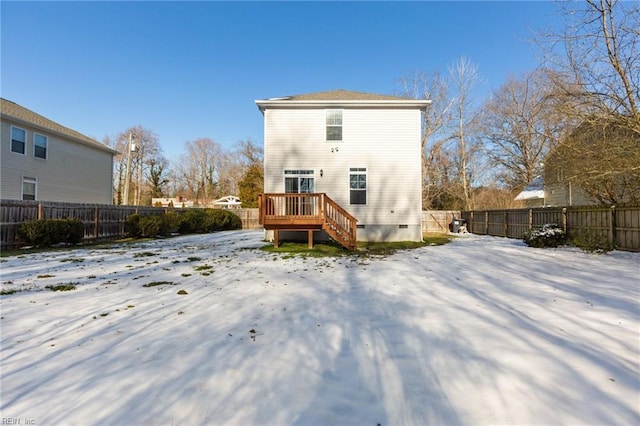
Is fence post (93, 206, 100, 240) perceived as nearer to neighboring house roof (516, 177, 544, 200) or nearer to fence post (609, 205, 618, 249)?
fence post (609, 205, 618, 249)

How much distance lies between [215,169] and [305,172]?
35577 millimetres

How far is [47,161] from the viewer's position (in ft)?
53.6

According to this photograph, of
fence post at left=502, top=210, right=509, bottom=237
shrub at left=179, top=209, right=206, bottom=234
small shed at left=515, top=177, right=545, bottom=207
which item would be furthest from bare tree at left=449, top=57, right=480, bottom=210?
shrub at left=179, top=209, right=206, bottom=234

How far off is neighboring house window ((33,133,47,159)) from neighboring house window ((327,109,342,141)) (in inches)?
616

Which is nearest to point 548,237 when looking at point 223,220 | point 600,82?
point 600,82

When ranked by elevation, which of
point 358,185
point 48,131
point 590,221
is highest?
point 48,131

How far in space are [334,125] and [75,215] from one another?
1146 centimetres

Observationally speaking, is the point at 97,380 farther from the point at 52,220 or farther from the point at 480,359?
the point at 52,220

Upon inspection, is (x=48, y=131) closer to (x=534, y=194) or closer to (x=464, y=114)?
(x=464, y=114)

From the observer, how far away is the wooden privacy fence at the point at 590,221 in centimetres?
833

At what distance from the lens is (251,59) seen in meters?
17.6

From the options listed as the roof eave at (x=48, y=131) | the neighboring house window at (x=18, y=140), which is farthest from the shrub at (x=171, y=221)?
the neighboring house window at (x=18, y=140)

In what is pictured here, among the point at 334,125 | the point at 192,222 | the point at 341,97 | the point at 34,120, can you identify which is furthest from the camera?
the point at 192,222

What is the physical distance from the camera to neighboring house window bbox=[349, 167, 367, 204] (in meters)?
12.6
